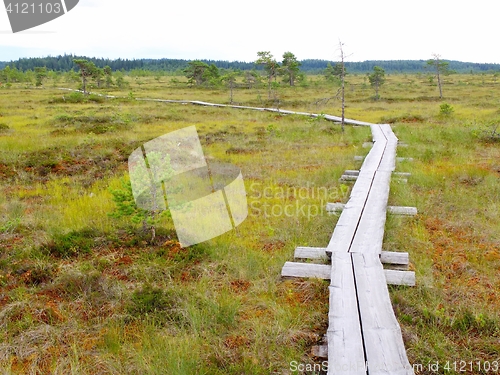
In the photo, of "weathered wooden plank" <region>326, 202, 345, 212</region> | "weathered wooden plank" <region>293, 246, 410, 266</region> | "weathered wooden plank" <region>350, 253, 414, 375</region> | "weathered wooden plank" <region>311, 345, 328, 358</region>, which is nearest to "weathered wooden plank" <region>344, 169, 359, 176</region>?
"weathered wooden plank" <region>326, 202, 345, 212</region>

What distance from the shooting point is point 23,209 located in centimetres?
732

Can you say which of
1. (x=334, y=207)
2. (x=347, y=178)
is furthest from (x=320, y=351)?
(x=347, y=178)

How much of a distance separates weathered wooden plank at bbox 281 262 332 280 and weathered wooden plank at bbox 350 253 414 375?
369 millimetres

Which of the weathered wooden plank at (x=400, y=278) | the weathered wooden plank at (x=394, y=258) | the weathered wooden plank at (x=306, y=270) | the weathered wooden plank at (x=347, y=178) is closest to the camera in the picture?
the weathered wooden plank at (x=400, y=278)

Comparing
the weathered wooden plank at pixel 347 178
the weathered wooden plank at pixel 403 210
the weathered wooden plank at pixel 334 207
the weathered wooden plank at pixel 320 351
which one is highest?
the weathered wooden plank at pixel 347 178

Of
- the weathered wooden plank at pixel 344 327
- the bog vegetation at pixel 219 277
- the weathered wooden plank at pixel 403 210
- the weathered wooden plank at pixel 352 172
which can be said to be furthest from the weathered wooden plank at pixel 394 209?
the weathered wooden plank at pixel 352 172

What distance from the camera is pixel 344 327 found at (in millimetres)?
3305

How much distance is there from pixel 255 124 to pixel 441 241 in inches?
653

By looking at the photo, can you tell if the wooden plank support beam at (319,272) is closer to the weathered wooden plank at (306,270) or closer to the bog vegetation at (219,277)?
the weathered wooden plank at (306,270)

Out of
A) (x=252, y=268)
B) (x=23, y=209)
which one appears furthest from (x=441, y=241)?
(x=23, y=209)

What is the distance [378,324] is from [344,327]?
1.05ft

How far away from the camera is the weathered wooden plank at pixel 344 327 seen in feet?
9.44

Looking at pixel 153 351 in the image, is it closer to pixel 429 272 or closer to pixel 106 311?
pixel 106 311

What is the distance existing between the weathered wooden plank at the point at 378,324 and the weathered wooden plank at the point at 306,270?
1.21ft
